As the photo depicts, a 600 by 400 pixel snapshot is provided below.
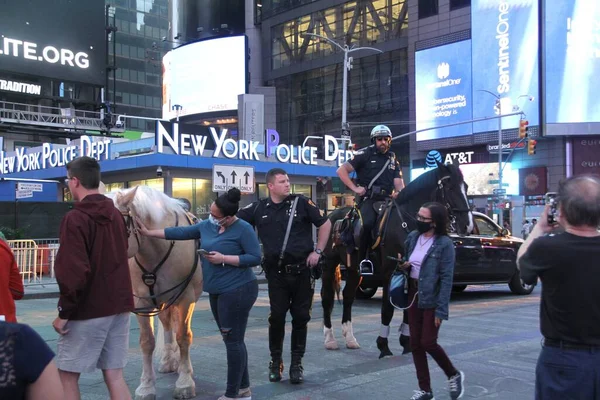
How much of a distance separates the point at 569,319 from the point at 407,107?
165 feet

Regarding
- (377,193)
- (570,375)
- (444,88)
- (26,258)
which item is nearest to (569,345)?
(570,375)

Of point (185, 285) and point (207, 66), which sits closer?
point (185, 285)

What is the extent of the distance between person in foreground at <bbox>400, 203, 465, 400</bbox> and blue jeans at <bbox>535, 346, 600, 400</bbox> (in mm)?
2127

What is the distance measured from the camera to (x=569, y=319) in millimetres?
3146

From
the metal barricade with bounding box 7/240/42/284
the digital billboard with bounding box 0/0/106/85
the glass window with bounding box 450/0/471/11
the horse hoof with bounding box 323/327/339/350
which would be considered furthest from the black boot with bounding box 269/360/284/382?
the glass window with bounding box 450/0/471/11

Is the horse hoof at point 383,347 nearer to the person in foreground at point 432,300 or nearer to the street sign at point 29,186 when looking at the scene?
the person in foreground at point 432,300

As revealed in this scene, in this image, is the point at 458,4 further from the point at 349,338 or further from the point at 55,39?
the point at 349,338

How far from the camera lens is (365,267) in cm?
821

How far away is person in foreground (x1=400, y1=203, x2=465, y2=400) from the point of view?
541cm

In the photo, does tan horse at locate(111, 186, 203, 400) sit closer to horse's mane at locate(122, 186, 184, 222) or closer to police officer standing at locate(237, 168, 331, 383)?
horse's mane at locate(122, 186, 184, 222)

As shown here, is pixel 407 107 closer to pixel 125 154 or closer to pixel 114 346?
pixel 125 154

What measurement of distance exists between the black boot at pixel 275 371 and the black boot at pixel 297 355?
0.55 ft

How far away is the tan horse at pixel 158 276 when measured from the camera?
5.70 m

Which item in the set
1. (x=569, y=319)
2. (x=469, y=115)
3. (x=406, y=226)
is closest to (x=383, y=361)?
(x=406, y=226)
